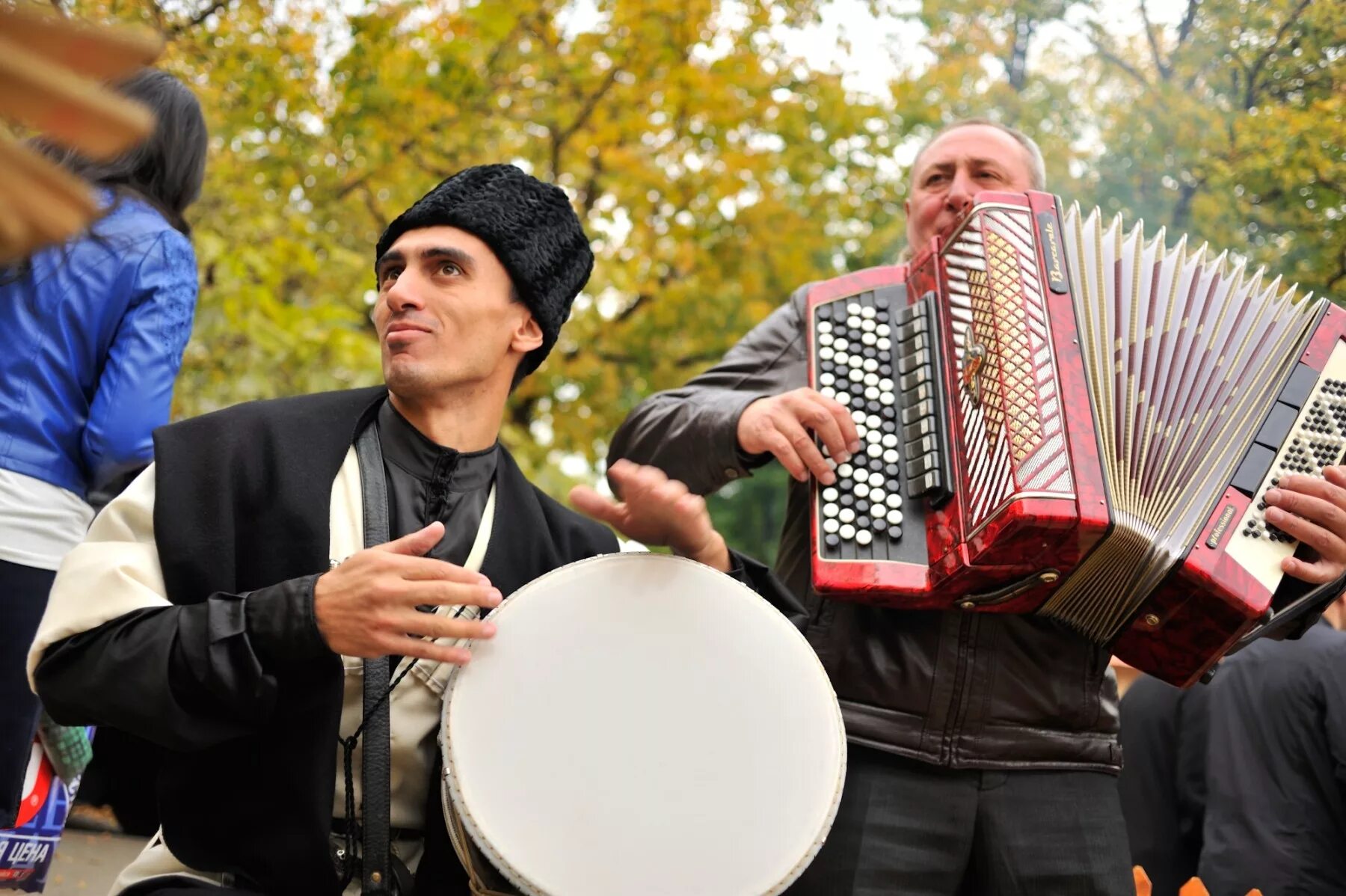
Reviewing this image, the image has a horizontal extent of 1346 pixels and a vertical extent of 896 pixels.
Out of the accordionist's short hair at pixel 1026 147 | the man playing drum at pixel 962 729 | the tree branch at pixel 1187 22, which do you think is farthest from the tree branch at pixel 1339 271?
the man playing drum at pixel 962 729

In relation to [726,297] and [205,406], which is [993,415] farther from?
[726,297]

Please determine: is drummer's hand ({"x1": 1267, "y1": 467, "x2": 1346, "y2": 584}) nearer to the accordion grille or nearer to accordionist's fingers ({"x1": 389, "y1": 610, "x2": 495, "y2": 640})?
the accordion grille

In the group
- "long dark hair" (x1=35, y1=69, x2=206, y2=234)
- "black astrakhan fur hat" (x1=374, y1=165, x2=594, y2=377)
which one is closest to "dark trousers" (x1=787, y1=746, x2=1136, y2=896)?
"black astrakhan fur hat" (x1=374, y1=165, x2=594, y2=377)

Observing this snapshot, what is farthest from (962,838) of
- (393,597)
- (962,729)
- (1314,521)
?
(393,597)

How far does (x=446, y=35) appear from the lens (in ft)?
23.4

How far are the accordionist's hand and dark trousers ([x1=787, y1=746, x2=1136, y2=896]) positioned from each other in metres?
0.60

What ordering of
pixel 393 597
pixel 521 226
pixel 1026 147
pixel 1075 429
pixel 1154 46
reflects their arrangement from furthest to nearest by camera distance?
pixel 1154 46
pixel 1026 147
pixel 521 226
pixel 1075 429
pixel 393 597

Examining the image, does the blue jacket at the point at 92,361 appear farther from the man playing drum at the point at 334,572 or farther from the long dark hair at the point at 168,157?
the man playing drum at the point at 334,572

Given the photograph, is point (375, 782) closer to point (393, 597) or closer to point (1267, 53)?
point (393, 597)

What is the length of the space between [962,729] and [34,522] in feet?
6.41

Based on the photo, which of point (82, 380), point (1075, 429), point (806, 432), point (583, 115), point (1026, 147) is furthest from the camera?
point (583, 115)

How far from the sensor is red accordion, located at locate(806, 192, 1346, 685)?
2418 millimetres

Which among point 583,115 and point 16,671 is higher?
point 16,671

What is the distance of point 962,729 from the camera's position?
2555mm
